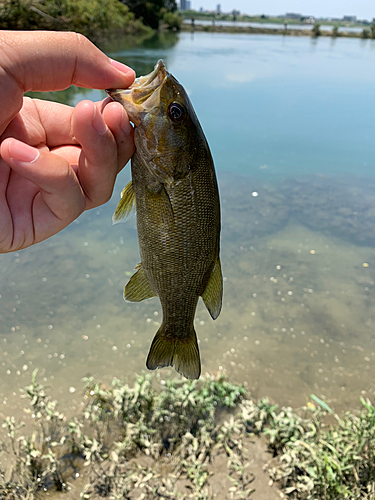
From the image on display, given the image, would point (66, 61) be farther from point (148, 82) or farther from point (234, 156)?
point (234, 156)

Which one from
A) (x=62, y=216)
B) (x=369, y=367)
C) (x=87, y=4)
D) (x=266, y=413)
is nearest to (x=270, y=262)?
(x=369, y=367)

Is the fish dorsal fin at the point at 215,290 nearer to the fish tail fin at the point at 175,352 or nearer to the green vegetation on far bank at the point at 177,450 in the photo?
the fish tail fin at the point at 175,352

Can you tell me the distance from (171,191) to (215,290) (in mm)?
620

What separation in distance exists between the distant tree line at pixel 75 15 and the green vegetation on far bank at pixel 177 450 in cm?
1015

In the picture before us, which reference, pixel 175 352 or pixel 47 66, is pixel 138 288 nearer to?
pixel 175 352

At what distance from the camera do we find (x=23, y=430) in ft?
11.8

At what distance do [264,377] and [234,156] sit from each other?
24.9 feet

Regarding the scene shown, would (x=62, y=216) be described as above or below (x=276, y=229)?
above

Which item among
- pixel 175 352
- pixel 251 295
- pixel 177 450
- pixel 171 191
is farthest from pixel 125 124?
pixel 251 295

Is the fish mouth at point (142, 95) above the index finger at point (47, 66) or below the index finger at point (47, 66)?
below

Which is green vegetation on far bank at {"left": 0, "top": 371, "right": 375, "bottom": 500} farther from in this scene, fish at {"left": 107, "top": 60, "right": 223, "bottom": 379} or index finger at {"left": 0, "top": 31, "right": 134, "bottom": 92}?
index finger at {"left": 0, "top": 31, "right": 134, "bottom": 92}

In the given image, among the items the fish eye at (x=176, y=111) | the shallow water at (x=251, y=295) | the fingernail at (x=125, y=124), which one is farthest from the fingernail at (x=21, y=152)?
the shallow water at (x=251, y=295)

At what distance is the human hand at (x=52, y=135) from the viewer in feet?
5.02

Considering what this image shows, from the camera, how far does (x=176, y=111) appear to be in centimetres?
169
